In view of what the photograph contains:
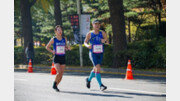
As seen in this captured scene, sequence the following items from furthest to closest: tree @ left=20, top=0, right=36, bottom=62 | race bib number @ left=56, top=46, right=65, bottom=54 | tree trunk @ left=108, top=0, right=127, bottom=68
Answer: tree @ left=20, top=0, right=36, bottom=62 < tree trunk @ left=108, top=0, right=127, bottom=68 < race bib number @ left=56, top=46, right=65, bottom=54

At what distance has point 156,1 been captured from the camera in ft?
69.9

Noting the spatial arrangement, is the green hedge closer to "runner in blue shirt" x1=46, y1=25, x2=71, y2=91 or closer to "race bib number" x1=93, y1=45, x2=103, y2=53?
"race bib number" x1=93, y1=45, x2=103, y2=53

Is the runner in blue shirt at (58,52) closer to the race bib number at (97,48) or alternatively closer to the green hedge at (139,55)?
the race bib number at (97,48)

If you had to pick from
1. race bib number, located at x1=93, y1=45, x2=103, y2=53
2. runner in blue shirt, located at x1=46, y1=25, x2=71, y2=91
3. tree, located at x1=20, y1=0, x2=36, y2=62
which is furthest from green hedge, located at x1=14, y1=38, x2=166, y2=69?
runner in blue shirt, located at x1=46, y1=25, x2=71, y2=91

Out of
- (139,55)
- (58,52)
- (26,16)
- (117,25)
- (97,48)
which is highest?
(26,16)

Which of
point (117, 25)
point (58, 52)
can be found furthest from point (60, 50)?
point (117, 25)

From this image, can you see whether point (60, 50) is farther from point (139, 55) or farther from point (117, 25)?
point (117, 25)

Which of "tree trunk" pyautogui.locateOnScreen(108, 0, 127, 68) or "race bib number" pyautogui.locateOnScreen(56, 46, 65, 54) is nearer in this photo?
"race bib number" pyautogui.locateOnScreen(56, 46, 65, 54)

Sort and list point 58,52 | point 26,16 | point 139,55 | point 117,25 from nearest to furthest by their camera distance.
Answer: point 58,52
point 139,55
point 117,25
point 26,16

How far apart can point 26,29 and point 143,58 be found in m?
10.8

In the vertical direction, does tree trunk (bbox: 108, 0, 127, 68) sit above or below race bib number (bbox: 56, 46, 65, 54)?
above

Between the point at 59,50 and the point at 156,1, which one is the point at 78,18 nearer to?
the point at 156,1

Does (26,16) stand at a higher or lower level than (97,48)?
higher
